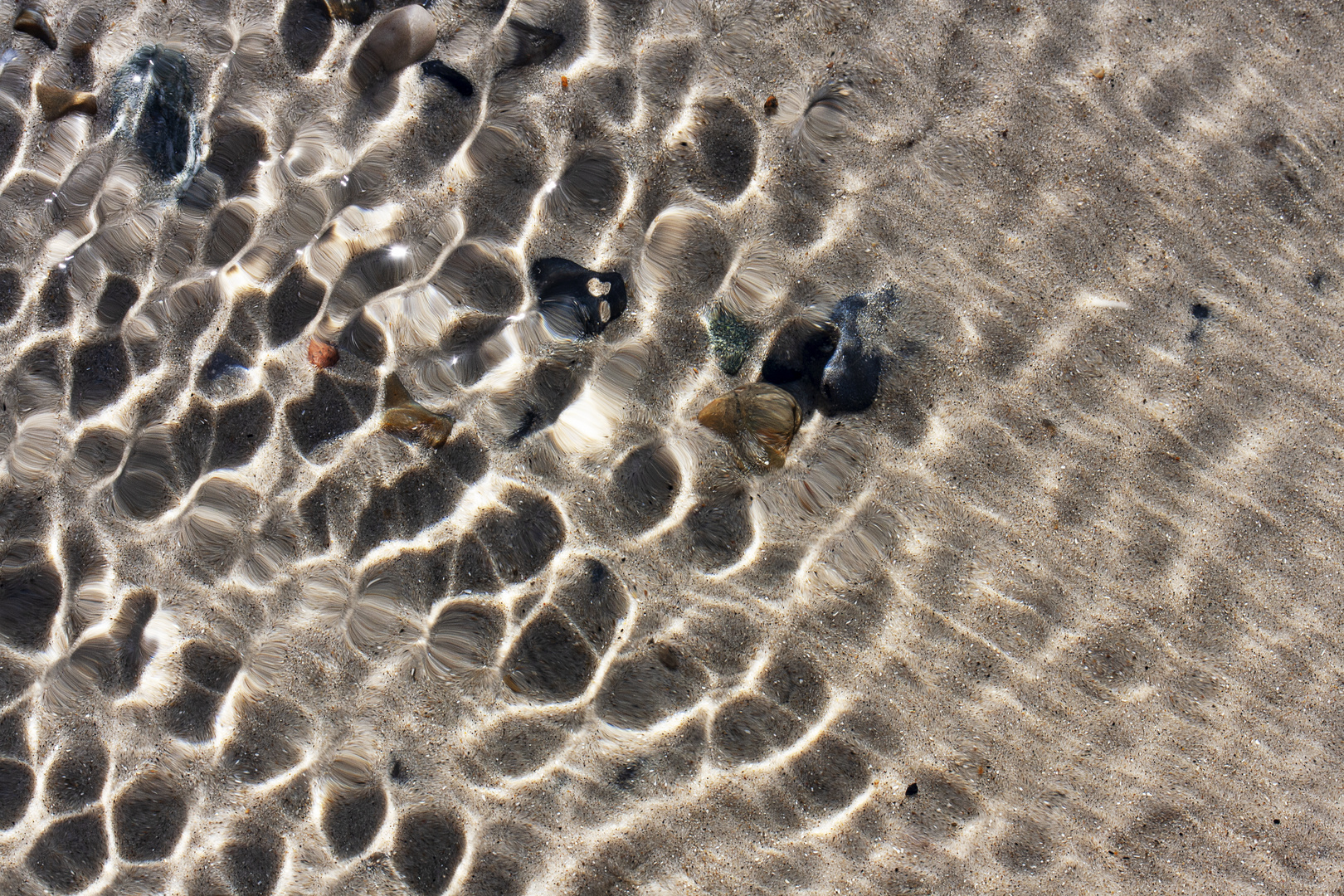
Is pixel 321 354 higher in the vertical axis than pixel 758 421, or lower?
lower

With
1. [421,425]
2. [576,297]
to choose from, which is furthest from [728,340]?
[421,425]

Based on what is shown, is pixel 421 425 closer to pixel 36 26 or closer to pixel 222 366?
pixel 222 366

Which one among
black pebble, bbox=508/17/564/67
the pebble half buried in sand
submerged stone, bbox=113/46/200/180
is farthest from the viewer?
submerged stone, bbox=113/46/200/180

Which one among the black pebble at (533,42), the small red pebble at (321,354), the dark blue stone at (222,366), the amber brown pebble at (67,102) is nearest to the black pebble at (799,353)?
the black pebble at (533,42)

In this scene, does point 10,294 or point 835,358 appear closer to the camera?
point 835,358

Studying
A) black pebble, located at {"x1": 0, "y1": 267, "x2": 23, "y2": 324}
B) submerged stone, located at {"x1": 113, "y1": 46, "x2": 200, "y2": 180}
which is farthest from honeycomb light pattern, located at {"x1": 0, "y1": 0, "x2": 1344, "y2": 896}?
black pebble, located at {"x1": 0, "y1": 267, "x2": 23, "y2": 324}

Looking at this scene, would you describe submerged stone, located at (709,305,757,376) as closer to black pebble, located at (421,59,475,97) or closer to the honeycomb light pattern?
the honeycomb light pattern

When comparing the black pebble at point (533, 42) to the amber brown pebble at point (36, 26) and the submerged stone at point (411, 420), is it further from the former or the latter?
the amber brown pebble at point (36, 26)
